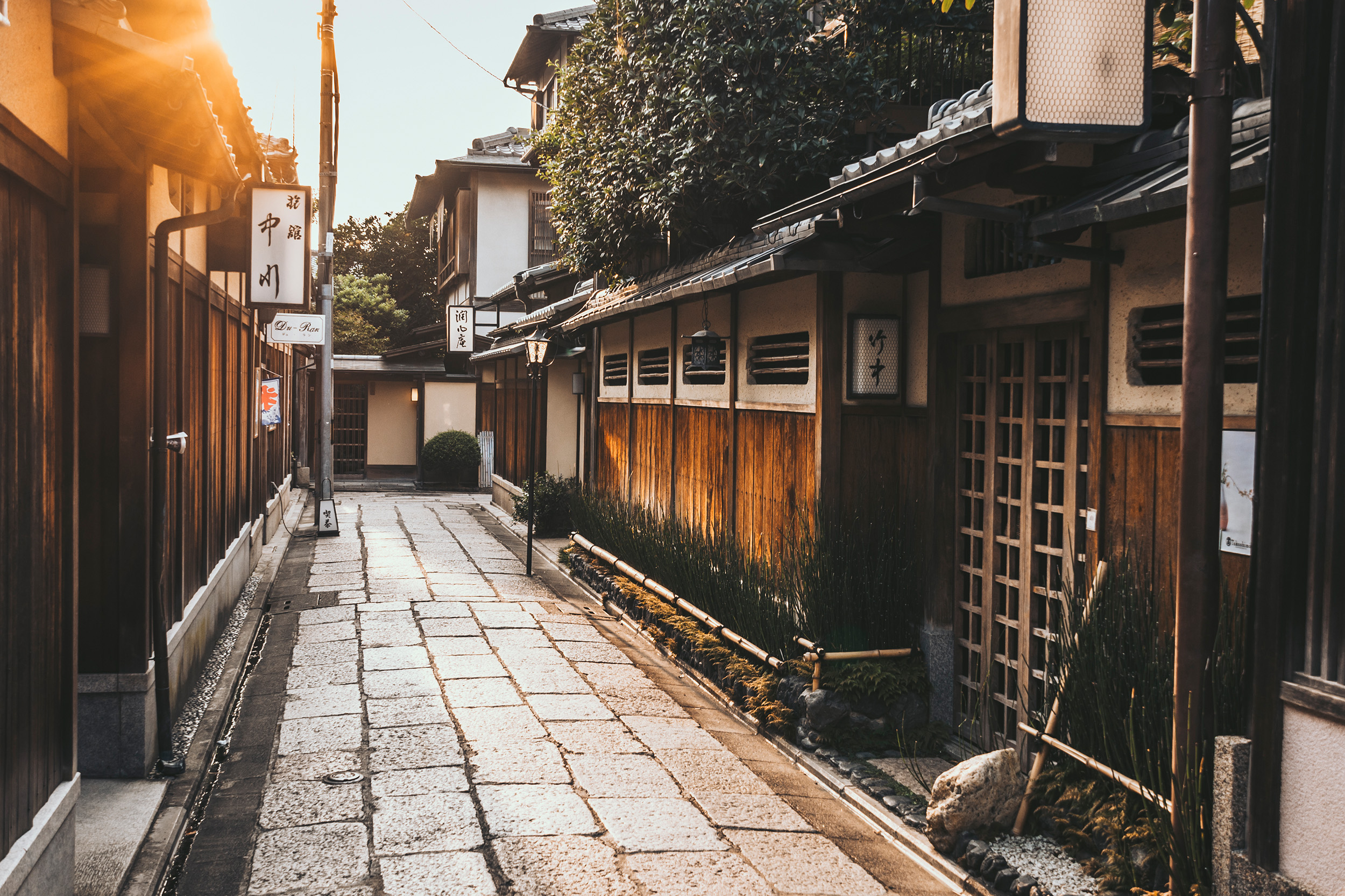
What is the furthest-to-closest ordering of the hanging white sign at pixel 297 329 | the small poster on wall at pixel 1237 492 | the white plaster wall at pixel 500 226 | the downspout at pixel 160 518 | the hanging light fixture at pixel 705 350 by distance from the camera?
the white plaster wall at pixel 500 226 → the hanging white sign at pixel 297 329 → the hanging light fixture at pixel 705 350 → the downspout at pixel 160 518 → the small poster on wall at pixel 1237 492

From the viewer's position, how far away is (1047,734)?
4.98 metres

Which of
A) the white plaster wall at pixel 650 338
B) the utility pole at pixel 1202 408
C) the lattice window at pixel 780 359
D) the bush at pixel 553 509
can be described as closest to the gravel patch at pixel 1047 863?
the utility pole at pixel 1202 408

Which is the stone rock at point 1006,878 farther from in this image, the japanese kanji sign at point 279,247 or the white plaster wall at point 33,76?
the japanese kanji sign at point 279,247

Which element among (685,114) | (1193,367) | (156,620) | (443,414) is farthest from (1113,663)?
(443,414)

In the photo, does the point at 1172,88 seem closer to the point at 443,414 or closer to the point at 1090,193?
the point at 1090,193

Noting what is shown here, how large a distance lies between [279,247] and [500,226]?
2018 centimetres

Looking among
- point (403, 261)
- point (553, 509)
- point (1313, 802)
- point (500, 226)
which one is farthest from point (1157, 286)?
point (403, 261)

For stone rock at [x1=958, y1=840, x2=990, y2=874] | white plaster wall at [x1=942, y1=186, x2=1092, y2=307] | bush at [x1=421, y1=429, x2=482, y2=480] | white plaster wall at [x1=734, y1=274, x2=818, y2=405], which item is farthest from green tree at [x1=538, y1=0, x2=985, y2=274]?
bush at [x1=421, y1=429, x2=482, y2=480]

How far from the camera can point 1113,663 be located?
4.66 meters

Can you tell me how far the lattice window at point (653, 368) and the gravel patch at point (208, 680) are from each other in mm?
5400

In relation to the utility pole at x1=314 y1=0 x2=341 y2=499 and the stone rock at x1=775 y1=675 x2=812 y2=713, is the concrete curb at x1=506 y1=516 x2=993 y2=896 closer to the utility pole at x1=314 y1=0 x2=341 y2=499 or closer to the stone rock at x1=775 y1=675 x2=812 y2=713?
the stone rock at x1=775 y1=675 x2=812 y2=713

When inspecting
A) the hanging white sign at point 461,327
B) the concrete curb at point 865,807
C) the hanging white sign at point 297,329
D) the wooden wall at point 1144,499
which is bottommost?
the concrete curb at point 865,807

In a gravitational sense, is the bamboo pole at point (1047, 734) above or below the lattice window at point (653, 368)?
below

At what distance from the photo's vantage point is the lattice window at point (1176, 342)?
14.6ft
